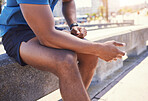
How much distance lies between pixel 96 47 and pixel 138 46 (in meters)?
4.32

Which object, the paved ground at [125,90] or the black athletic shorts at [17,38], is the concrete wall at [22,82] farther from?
the paved ground at [125,90]

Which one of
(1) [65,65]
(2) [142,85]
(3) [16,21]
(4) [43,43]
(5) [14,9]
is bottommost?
(2) [142,85]

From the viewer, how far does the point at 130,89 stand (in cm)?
282

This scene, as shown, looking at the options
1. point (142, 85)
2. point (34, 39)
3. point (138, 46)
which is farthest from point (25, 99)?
point (138, 46)

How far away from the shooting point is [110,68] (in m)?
3.68

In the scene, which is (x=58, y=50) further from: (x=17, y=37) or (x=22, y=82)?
(x=22, y=82)

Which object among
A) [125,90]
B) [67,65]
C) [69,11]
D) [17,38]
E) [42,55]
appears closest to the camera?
[67,65]

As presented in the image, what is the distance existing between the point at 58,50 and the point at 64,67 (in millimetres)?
147

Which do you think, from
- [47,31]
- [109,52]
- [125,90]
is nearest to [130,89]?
[125,90]

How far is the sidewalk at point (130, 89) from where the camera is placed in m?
2.55

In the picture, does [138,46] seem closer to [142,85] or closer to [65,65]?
[142,85]

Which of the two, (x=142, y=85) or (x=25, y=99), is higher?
(x=25, y=99)

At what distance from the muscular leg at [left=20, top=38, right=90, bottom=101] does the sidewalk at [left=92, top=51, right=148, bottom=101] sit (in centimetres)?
149

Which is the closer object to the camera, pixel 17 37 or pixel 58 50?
pixel 58 50
